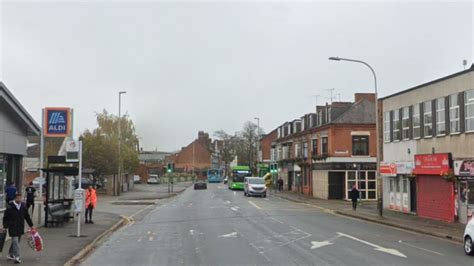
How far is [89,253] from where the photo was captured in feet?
52.0

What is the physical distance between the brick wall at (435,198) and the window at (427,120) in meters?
2.34

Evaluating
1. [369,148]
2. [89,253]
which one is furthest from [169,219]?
[369,148]

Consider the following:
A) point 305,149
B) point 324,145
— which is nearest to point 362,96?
point 324,145

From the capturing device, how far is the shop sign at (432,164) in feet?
89.8

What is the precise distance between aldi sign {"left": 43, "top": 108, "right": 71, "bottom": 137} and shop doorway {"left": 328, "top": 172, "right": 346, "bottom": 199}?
104ft

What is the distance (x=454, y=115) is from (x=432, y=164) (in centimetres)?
288

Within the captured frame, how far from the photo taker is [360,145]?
50812 mm

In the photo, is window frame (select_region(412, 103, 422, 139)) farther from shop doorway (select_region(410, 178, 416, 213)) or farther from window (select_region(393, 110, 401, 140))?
shop doorway (select_region(410, 178, 416, 213))

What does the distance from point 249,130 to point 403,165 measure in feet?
280

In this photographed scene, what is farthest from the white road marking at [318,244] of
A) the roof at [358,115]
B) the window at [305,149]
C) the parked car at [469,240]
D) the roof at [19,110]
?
the window at [305,149]

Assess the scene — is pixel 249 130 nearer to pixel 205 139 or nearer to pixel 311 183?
pixel 205 139

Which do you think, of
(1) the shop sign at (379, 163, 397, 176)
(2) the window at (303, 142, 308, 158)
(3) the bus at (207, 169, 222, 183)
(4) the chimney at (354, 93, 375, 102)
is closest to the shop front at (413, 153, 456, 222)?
(1) the shop sign at (379, 163, 397, 176)

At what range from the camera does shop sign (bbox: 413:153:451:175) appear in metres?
27.4

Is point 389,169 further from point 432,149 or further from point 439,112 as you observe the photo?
point 439,112
